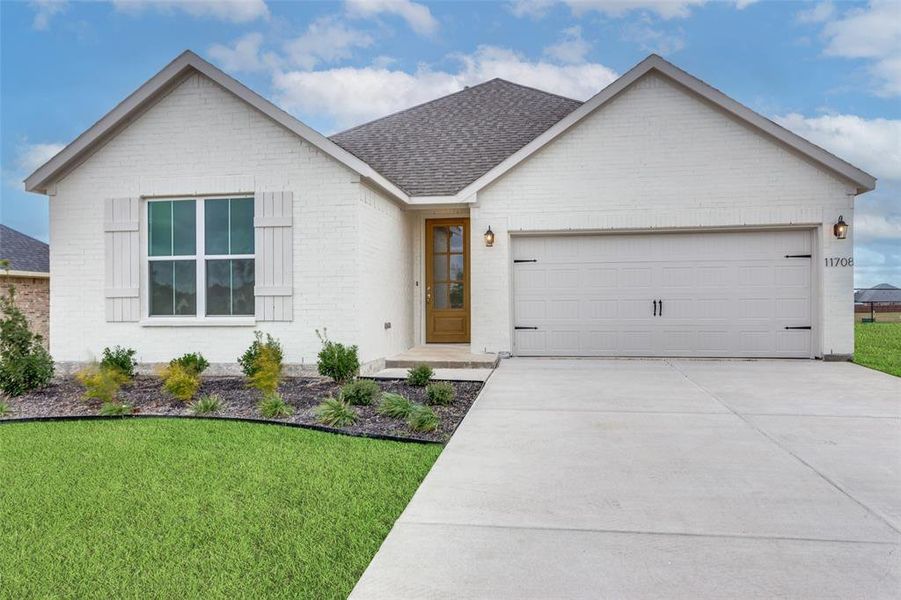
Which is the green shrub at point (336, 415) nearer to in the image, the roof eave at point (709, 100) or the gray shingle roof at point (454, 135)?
the roof eave at point (709, 100)

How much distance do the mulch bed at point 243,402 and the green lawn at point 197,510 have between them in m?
0.49

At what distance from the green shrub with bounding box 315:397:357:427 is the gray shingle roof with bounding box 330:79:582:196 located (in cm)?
591

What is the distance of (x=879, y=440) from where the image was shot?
4746 mm

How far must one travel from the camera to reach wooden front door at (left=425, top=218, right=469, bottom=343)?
11648 mm

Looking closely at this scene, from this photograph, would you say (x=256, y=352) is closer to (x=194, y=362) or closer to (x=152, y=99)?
(x=194, y=362)

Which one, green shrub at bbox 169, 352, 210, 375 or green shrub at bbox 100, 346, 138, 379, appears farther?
green shrub at bbox 169, 352, 210, 375

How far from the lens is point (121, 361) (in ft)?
26.4

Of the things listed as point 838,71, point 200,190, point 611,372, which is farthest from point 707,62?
point 200,190

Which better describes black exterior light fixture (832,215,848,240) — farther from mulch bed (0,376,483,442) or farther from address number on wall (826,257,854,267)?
mulch bed (0,376,483,442)

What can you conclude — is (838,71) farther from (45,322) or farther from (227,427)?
(45,322)

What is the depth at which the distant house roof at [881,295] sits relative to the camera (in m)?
28.3

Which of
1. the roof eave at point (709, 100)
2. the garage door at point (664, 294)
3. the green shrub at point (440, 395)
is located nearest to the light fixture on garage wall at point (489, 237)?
the garage door at point (664, 294)

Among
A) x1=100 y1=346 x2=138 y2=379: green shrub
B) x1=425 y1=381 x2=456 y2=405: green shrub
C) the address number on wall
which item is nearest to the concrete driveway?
x1=425 y1=381 x2=456 y2=405: green shrub

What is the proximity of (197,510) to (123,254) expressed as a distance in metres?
7.04
